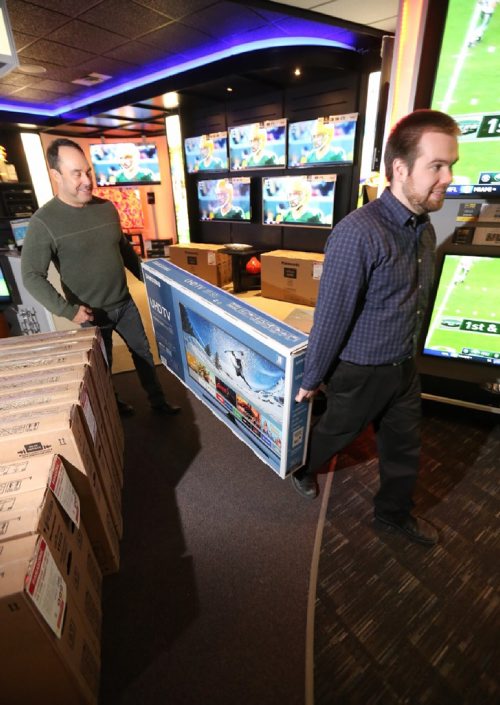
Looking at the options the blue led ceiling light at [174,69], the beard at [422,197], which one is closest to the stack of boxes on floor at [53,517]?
the beard at [422,197]

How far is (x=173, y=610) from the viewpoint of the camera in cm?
133

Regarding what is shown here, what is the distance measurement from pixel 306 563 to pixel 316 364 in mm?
872

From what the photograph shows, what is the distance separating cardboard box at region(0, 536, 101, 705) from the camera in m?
0.72

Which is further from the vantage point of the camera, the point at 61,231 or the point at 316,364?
the point at 61,231

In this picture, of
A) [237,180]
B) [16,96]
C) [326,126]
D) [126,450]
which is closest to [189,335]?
[126,450]

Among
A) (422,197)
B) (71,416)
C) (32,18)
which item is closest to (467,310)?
(422,197)

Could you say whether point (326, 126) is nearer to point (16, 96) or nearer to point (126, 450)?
point (126, 450)

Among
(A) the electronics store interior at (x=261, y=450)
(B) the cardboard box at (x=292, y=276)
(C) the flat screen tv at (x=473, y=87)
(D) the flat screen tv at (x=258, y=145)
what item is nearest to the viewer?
(A) the electronics store interior at (x=261, y=450)

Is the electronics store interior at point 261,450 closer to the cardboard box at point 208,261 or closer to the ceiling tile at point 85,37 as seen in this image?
the ceiling tile at point 85,37

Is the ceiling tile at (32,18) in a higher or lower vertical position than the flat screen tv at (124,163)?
higher

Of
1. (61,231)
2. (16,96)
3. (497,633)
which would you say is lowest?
(497,633)

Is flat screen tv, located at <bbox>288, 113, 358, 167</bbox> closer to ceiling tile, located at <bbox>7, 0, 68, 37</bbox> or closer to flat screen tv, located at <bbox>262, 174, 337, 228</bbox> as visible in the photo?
flat screen tv, located at <bbox>262, 174, 337, 228</bbox>

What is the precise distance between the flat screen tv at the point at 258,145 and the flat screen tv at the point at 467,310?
2.25 metres

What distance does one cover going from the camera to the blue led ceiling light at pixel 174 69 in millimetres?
3053
